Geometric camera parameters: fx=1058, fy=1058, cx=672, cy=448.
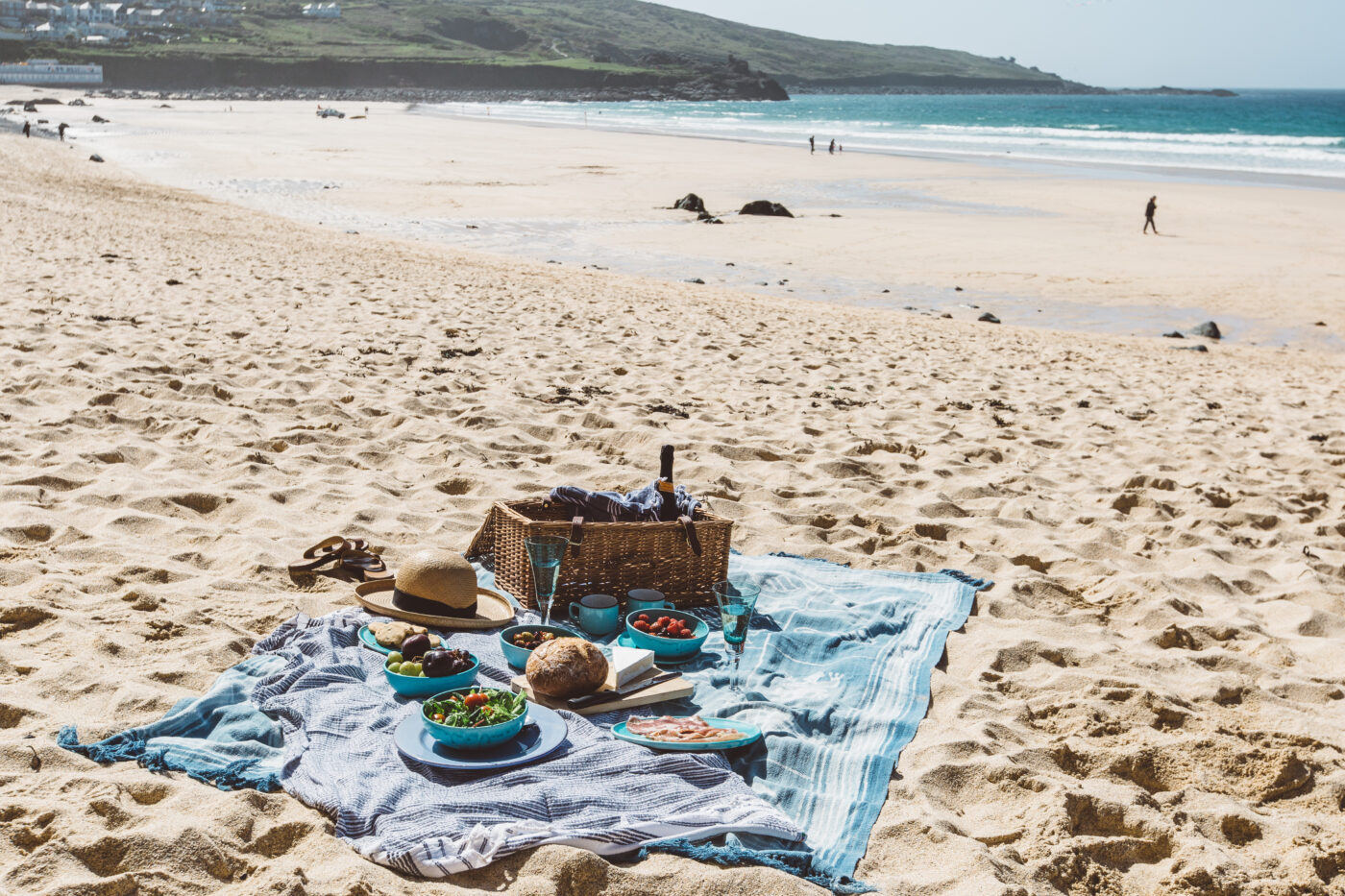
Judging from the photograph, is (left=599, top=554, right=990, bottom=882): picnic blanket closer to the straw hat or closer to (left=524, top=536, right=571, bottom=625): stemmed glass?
(left=524, top=536, right=571, bottom=625): stemmed glass

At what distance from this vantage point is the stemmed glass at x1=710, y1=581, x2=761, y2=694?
12.7 ft

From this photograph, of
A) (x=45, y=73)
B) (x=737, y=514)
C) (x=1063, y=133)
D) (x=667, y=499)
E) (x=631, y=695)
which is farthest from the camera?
(x=45, y=73)

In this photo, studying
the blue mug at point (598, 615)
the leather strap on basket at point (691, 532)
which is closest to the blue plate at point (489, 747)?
the blue mug at point (598, 615)

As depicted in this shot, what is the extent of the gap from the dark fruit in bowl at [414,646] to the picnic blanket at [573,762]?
15cm

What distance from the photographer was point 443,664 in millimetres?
3551

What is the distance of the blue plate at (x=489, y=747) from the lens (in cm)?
308

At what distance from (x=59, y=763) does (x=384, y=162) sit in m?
34.9

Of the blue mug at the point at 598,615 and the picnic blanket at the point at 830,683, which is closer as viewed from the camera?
the picnic blanket at the point at 830,683

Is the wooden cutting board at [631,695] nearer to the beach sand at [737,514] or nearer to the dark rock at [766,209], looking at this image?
the beach sand at [737,514]

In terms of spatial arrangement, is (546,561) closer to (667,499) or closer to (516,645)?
(516,645)

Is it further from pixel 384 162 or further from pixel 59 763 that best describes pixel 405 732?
pixel 384 162

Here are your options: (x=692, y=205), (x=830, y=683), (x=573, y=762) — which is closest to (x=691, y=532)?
(x=830, y=683)

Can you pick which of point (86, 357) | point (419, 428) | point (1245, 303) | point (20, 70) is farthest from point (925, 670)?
point (20, 70)

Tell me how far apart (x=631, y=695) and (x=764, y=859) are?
0.91 meters
